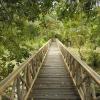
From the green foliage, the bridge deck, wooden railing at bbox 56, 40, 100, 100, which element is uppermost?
the green foliage

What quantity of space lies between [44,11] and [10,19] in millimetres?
946

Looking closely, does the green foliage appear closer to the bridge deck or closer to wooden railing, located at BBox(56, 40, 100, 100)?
the bridge deck

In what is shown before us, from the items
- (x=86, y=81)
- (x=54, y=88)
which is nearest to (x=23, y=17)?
(x=54, y=88)

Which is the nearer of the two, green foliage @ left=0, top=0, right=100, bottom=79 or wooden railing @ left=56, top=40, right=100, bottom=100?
wooden railing @ left=56, top=40, right=100, bottom=100

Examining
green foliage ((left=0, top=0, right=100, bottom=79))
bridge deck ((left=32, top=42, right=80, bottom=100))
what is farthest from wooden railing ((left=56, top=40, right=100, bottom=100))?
green foliage ((left=0, top=0, right=100, bottom=79))

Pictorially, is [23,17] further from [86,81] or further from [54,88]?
[86,81]

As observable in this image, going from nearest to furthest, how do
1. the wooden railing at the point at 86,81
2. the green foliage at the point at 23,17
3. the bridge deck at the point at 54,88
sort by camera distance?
the wooden railing at the point at 86,81 < the green foliage at the point at 23,17 < the bridge deck at the point at 54,88

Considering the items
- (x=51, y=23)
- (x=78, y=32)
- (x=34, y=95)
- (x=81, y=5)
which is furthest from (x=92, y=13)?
(x=51, y=23)

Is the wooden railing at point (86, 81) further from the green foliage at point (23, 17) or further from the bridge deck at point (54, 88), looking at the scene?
the green foliage at point (23, 17)

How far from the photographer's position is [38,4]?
690 centimetres

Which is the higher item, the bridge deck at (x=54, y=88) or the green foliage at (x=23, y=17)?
the green foliage at (x=23, y=17)

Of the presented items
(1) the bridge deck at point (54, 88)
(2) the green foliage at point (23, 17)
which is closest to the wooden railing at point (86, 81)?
(1) the bridge deck at point (54, 88)

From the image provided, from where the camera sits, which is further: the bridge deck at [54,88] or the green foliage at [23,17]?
the bridge deck at [54,88]

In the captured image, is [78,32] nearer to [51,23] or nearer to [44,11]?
[44,11]
